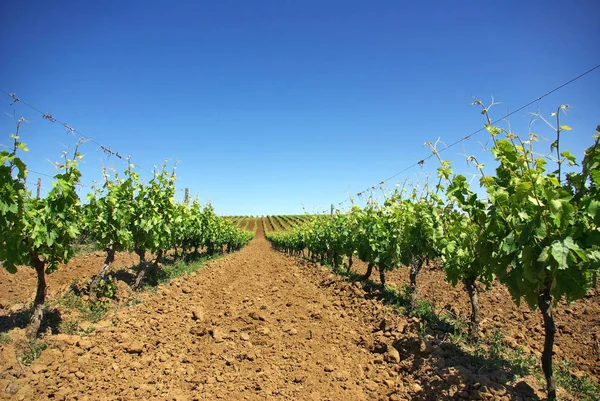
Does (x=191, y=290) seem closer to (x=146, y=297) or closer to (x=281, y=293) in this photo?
(x=146, y=297)

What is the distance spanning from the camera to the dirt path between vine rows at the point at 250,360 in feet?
13.8

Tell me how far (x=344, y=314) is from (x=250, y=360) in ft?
8.68

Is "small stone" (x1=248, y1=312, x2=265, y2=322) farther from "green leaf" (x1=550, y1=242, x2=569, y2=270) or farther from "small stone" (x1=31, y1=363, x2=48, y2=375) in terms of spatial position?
"green leaf" (x1=550, y1=242, x2=569, y2=270)

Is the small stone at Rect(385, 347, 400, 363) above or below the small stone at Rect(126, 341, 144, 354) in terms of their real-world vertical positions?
above

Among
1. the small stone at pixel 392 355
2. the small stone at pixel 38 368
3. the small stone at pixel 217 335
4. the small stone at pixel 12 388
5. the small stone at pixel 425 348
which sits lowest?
the small stone at pixel 12 388

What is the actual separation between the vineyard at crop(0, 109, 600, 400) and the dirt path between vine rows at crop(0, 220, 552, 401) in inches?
1.1

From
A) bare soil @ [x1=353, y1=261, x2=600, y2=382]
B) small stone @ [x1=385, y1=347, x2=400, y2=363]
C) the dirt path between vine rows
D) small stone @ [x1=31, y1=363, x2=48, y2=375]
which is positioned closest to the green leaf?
the dirt path between vine rows

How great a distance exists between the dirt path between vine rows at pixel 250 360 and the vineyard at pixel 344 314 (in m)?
0.03

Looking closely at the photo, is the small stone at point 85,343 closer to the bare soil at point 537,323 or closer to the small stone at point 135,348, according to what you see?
the small stone at point 135,348

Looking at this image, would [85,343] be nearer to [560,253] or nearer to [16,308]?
[16,308]

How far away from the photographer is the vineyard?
352 cm

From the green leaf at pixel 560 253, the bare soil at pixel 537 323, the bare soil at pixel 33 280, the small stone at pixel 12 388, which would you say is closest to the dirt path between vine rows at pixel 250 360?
the small stone at pixel 12 388

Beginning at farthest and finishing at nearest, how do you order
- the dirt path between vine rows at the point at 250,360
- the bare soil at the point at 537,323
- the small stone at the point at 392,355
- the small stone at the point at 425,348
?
the bare soil at the point at 537,323 → the small stone at the point at 392,355 → the small stone at the point at 425,348 → the dirt path between vine rows at the point at 250,360

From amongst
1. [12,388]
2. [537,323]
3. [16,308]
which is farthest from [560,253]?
[16,308]
